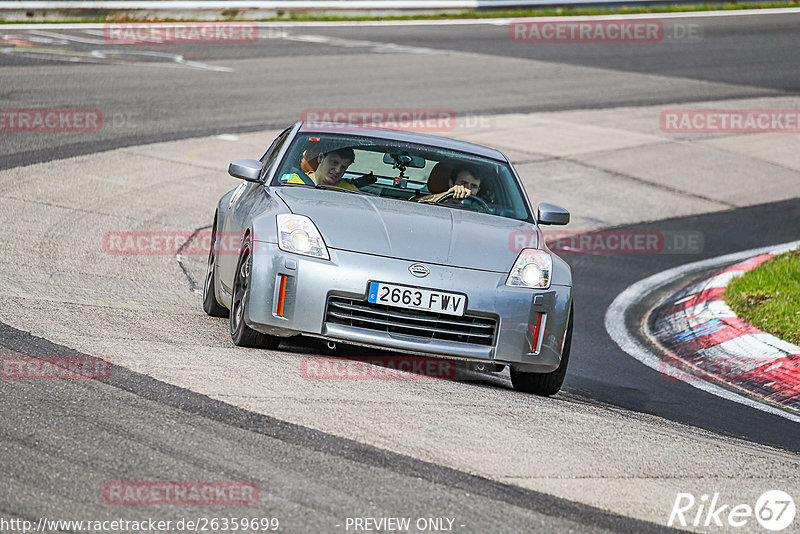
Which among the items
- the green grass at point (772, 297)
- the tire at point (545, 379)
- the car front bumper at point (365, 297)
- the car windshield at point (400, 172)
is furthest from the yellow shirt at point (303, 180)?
the green grass at point (772, 297)

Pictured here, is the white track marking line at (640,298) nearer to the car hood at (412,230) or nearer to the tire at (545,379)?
the tire at (545,379)

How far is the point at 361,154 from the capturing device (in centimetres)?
738

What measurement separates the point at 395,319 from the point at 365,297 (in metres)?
0.20

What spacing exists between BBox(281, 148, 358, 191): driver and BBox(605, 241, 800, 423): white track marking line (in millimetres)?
2716

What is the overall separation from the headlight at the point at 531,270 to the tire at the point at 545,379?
0.27 m

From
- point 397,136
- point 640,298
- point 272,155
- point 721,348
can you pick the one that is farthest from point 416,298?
point 640,298

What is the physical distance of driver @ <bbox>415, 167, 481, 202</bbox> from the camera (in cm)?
719

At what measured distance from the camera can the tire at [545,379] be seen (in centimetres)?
641

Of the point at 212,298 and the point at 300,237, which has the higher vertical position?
Answer: the point at 300,237

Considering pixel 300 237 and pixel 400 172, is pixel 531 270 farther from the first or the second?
pixel 400 172

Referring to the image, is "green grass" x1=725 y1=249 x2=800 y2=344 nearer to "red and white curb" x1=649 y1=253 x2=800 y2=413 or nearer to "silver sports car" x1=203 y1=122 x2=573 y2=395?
"red and white curb" x1=649 y1=253 x2=800 y2=413

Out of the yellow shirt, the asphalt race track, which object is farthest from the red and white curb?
the yellow shirt

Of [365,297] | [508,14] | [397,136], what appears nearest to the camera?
[365,297]

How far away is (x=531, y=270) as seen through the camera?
625 centimetres
